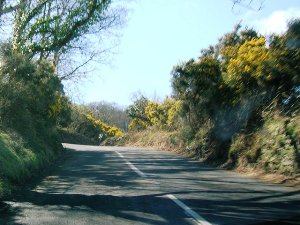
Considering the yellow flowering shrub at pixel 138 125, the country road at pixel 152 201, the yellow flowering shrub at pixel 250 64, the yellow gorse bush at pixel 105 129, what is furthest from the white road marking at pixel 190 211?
the yellow gorse bush at pixel 105 129

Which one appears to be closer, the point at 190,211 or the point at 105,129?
the point at 190,211

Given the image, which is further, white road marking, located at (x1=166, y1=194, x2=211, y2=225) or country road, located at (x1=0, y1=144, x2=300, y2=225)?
country road, located at (x1=0, y1=144, x2=300, y2=225)

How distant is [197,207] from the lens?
9977mm

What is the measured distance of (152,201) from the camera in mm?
10805

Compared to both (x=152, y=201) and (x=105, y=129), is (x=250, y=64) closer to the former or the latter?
(x=152, y=201)

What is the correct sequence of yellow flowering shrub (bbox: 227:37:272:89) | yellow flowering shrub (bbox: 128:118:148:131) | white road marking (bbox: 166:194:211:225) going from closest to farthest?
white road marking (bbox: 166:194:211:225) < yellow flowering shrub (bbox: 227:37:272:89) < yellow flowering shrub (bbox: 128:118:148:131)

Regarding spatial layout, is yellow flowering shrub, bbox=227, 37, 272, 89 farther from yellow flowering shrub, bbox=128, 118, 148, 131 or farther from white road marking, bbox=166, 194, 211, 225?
yellow flowering shrub, bbox=128, 118, 148, 131

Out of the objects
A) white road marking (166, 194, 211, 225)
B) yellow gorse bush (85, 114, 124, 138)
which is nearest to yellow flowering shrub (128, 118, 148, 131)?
yellow gorse bush (85, 114, 124, 138)

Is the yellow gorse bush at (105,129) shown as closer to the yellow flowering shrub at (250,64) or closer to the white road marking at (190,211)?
the yellow flowering shrub at (250,64)

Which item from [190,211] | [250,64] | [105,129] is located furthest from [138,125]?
[190,211]

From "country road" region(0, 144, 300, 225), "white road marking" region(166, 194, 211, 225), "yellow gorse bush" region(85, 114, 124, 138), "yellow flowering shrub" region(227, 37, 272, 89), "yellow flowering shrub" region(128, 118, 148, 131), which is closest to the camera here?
"white road marking" region(166, 194, 211, 225)

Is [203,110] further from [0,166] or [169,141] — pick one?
[0,166]

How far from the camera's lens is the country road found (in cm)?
890

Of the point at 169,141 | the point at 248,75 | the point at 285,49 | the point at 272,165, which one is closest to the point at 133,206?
the point at 272,165
